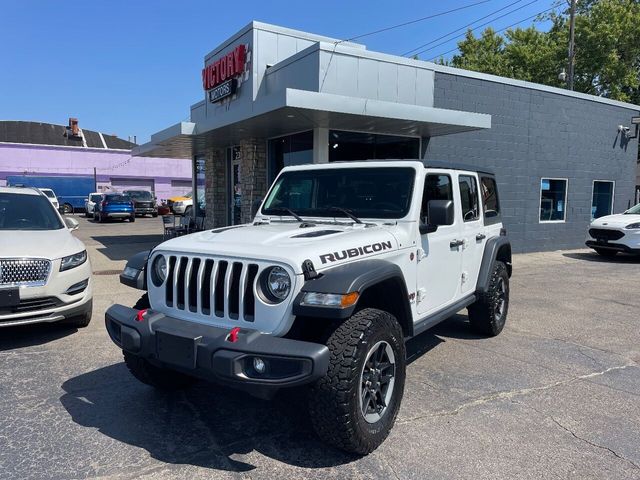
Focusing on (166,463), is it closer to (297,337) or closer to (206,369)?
(206,369)

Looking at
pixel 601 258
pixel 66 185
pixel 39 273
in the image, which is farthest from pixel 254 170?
pixel 66 185

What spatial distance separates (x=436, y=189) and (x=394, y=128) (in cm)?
656

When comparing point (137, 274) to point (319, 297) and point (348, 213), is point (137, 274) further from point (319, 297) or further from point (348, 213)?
point (348, 213)

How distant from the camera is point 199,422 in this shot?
355cm

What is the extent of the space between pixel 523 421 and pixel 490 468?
80 cm

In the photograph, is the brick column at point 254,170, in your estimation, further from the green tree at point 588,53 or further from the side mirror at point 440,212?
the green tree at point 588,53

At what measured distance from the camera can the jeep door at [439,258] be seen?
4098 mm

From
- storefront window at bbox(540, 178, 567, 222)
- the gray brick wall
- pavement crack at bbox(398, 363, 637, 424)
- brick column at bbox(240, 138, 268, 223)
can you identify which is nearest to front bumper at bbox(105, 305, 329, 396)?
pavement crack at bbox(398, 363, 637, 424)

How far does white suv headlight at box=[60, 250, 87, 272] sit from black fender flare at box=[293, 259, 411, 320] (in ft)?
11.7

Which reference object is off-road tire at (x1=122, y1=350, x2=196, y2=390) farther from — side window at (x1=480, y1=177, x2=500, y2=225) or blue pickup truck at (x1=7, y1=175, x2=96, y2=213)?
blue pickup truck at (x1=7, y1=175, x2=96, y2=213)

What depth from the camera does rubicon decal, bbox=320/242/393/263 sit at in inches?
123

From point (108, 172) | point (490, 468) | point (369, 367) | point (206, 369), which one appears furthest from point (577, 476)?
point (108, 172)

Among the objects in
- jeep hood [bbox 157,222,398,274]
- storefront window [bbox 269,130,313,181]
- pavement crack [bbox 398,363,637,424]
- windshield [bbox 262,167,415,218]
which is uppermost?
storefront window [bbox 269,130,313,181]

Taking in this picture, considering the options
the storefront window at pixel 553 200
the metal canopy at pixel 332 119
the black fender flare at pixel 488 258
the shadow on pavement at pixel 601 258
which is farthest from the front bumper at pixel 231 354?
the storefront window at pixel 553 200
